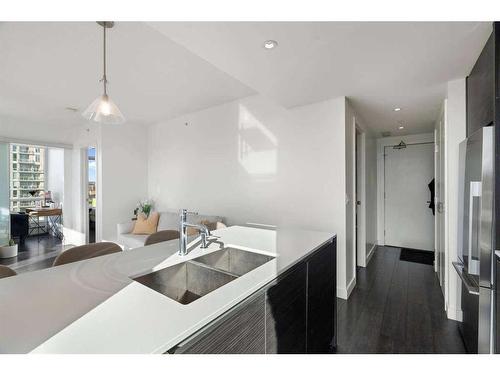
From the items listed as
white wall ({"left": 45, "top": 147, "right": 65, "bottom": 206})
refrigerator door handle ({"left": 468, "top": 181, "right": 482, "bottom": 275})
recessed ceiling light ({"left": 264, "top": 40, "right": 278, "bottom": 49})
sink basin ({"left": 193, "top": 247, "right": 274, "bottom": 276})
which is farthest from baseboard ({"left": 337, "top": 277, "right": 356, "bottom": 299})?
white wall ({"left": 45, "top": 147, "right": 65, "bottom": 206})

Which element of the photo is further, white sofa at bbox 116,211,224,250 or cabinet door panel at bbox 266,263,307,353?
white sofa at bbox 116,211,224,250

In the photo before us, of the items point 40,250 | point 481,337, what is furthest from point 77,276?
point 40,250

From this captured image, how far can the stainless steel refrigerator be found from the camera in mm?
1471

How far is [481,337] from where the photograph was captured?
152 cm

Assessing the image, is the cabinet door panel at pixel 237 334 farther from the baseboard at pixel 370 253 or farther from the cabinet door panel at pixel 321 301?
the baseboard at pixel 370 253

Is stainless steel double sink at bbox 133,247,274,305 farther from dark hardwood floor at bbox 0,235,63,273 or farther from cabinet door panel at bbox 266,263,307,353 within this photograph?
dark hardwood floor at bbox 0,235,63,273

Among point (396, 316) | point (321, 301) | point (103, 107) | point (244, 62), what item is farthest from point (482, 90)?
point (103, 107)

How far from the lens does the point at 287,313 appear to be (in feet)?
3.73

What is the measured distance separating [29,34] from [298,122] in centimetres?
268

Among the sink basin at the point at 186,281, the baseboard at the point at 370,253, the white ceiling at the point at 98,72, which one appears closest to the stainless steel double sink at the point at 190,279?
the sink basin at the point at 186,281

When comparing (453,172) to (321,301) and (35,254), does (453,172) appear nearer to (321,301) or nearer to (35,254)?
(321,301)

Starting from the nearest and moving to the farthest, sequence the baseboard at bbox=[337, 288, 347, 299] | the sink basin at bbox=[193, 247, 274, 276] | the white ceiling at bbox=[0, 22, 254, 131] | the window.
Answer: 1. the sink basin at bbox=[193, 247, 274, 276]
2. the white ceiling at bbox=[0, 22, 254, 131]
3. the baseboard at bbox=[337, 288, 347, 299]
4. the window

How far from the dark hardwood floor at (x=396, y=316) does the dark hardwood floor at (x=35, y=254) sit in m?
4.29

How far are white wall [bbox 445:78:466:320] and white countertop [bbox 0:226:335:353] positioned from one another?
1.97m
